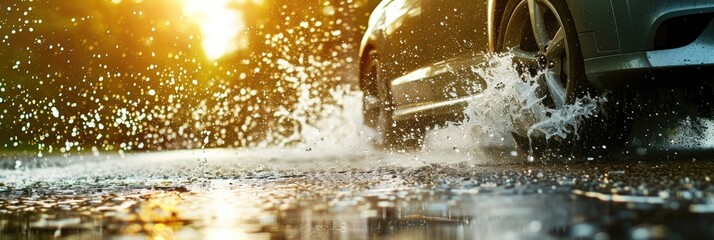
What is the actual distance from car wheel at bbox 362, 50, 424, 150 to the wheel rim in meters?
2.15

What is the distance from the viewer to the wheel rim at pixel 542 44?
6.23 m

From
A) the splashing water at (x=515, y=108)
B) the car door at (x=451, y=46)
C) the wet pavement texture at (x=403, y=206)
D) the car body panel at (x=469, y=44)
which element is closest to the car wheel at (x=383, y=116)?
the car body panel at (x=469, y=44)

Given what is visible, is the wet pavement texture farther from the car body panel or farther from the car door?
the car door

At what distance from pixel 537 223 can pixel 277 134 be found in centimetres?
1257

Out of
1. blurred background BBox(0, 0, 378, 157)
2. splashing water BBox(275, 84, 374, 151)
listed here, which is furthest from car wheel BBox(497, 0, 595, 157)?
blurred background BBox(0, 0, 378, 157)

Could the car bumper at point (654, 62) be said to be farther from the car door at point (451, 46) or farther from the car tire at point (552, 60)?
the car door at point (451, 46)

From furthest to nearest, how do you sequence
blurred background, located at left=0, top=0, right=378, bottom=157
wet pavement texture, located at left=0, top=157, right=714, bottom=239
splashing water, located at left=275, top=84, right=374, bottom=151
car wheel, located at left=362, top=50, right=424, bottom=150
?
1. blurred background, located at left=0, top=0, right=378, bottom=157
2. splashing water, located at left=275, top=84, right=374, bottom=151
3. car wheel, located at left=362, top=50, right=424, bottom=150
4. wet pavement texture, located at left=0, top=157, right=714, bottom=239

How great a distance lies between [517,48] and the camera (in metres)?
A: 6.77

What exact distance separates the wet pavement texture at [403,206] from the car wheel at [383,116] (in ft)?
9.73

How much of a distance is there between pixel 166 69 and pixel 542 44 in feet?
42.0

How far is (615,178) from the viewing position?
4918 millimetres

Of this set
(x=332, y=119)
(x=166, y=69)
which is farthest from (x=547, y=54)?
(x=166, y=69)

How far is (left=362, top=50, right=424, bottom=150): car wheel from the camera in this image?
30.0ft

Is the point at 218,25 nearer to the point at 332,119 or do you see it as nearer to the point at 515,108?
the point at 332,119
